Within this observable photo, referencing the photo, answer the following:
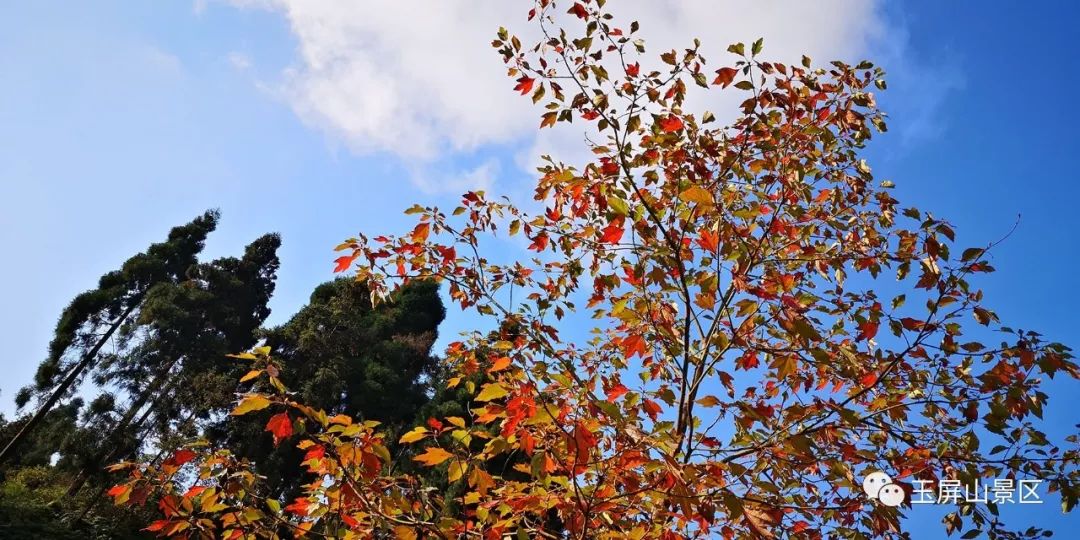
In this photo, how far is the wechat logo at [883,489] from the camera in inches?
97.7

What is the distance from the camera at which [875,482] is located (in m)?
2.52

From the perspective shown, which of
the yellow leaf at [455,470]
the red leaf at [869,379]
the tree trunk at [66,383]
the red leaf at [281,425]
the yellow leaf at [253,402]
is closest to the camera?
the yellow leaf at [253,402]

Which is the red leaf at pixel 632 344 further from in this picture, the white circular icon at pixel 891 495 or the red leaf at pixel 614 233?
the white circular icon at pixel 891 495

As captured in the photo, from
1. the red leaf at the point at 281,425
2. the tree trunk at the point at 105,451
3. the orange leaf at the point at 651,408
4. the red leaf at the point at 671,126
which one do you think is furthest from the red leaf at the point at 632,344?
the tree trunk at the point at 105,451

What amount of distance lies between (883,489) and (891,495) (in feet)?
0.14

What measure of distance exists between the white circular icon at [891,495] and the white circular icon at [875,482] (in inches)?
0.7

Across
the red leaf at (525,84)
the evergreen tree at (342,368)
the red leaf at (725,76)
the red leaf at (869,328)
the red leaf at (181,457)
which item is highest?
the evergreen tree at (342,368)

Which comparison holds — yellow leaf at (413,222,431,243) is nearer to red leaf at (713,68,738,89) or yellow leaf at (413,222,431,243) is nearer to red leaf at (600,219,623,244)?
red leaf at (600,219,623,244)

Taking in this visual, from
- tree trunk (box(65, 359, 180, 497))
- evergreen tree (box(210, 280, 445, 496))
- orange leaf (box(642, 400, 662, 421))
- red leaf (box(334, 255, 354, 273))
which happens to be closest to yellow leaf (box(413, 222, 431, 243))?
red leaf (box(334, 255, 354, 273))

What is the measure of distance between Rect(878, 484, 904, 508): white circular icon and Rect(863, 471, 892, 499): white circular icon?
0.02m

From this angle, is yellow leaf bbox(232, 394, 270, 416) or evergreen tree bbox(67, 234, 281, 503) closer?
yellow leaf bbox(232, 394, 270, 416)

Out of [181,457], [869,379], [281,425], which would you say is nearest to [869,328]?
[869,379]

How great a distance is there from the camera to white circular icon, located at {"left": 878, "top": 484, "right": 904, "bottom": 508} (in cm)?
248

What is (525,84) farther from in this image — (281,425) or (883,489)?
(883,489)
